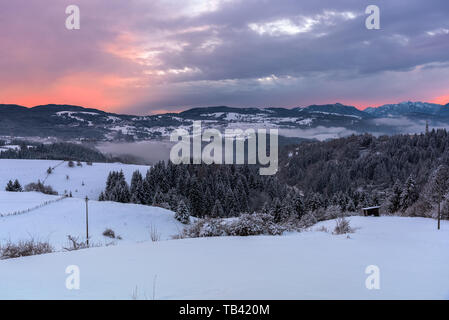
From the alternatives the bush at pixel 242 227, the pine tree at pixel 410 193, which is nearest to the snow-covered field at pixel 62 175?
the pine tree at pixel 410 193

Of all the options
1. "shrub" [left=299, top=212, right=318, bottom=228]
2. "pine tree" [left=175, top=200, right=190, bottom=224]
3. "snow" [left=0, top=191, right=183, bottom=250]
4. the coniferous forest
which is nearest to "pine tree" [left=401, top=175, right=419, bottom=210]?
the coniferous forest

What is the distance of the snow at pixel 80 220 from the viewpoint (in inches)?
1066

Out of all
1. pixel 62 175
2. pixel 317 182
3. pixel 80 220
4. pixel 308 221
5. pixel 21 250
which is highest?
pixel 21 250

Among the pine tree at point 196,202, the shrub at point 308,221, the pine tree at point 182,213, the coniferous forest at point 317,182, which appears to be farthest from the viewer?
the pine tree at point 196,202

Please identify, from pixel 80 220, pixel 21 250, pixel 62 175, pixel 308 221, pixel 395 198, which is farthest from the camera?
pixel 62 175

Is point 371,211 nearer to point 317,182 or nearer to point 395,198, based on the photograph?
point 395,198

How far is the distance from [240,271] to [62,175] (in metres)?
104

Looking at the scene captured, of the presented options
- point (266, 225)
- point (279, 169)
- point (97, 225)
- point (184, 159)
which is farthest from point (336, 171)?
point (266, 225)

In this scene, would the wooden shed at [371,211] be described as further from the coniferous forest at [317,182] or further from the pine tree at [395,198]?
the pine tree at [395,198]

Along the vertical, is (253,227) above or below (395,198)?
above

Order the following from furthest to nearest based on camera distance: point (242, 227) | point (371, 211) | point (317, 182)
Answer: point (317, 182) → point (371, 211) → point (242, 227)

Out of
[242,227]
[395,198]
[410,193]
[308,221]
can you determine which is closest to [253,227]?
[242,227]

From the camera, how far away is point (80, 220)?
107 ft

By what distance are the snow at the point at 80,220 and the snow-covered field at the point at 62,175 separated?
41937 millimetres
